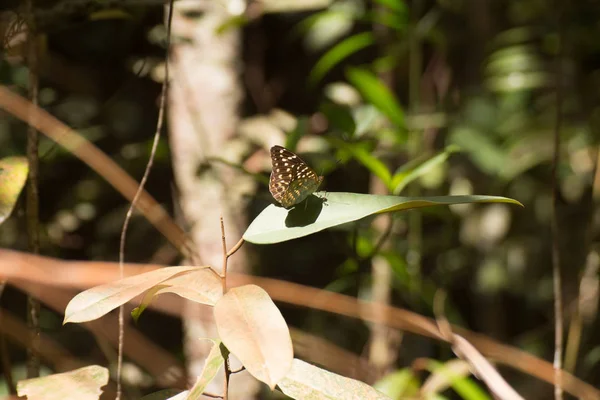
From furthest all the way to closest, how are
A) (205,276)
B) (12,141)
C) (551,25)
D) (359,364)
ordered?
(551,25)
(12,141)
(359,364)
(205,276)

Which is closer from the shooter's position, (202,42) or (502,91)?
(202,42)

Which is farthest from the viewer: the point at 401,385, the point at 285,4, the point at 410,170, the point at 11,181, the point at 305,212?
the point at 285,4

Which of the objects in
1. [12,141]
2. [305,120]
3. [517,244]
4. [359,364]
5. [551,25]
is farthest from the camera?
[517,244]

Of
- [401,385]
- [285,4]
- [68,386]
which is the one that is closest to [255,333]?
[68,386]

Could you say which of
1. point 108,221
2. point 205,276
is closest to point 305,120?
point 205,276

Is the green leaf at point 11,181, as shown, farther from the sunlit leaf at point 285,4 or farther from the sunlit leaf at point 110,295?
the sunlit leaf at point 285,4

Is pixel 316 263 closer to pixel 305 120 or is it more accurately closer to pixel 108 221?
pixel 108 221

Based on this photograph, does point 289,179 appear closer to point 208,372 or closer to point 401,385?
point 208,372

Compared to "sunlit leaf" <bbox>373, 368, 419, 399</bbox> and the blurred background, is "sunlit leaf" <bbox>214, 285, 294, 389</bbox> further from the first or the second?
"sunlit leaf" <bbox>373, 368, 419, 399</bbox>

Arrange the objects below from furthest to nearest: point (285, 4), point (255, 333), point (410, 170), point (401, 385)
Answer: point (285, 4) < point (401, 385) < point (410, 170) < point (255, 333)
